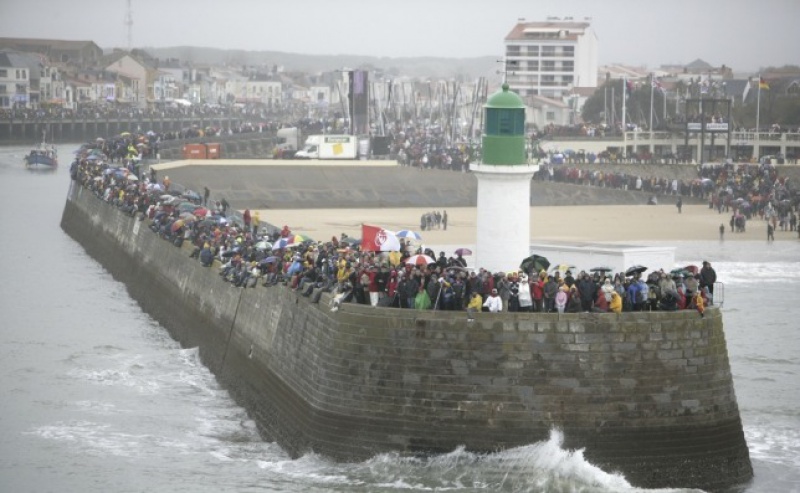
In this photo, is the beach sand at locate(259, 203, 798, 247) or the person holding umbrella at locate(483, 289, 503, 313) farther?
the beach sand at locate(259, 203, 798, 247)

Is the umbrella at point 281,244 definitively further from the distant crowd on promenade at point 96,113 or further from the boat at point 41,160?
the distant crowd on promenade at point 96,113

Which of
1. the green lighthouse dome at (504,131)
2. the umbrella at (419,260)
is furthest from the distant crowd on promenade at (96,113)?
the green lighthouse dome at (504,131)

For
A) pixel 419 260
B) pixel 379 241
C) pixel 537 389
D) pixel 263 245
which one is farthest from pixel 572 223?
pixel 537 389

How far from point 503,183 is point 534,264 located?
134 centimetres

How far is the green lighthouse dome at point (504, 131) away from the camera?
86.3 feet

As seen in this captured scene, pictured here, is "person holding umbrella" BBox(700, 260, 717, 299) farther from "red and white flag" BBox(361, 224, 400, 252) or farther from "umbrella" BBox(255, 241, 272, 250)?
"umbrella" BBox(255, 241, 272, 250)

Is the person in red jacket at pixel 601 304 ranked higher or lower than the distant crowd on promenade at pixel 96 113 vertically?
lower

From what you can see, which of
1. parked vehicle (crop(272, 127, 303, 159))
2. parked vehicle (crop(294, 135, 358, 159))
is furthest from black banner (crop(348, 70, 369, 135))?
parked vehicle (crop(294, 135, 358, 159))

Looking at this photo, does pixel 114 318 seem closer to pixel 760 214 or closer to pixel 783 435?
pixel 783 435

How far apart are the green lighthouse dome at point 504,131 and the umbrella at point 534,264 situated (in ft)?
4.93

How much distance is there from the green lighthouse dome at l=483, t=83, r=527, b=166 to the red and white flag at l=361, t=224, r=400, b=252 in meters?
2.94

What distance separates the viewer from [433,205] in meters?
64.9

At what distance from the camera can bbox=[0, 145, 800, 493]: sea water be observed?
23.3 meters

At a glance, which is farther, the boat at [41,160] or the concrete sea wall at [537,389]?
the boat at [41,160]
